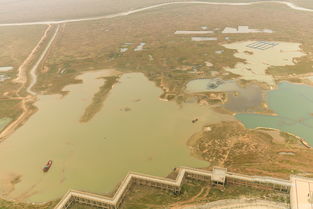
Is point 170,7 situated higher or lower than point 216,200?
higher

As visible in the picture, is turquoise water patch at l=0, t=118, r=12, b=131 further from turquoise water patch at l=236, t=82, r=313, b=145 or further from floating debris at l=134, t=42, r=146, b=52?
floating debris at l=134, t=42, r=146, b=52

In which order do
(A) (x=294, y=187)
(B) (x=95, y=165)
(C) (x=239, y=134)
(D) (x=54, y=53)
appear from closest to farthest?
(A) (x=294, y=187) < (B) (x=95, y=165) < (C) (x=239, y=134) < (D) (x=54, y=53)

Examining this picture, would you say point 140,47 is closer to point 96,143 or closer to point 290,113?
point 96,143

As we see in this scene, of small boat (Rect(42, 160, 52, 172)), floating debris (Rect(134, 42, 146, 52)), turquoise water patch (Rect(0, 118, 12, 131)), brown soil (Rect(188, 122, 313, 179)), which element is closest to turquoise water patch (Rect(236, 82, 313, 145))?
brown soil (Rect(188, 122, 313, 179))

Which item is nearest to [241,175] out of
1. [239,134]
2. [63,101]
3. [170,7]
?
[239,134]

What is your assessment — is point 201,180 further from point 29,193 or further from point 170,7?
point 170,7

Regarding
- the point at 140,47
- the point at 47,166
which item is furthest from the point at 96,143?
the point at 140,47

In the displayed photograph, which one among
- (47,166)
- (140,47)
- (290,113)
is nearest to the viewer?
(47,166)
